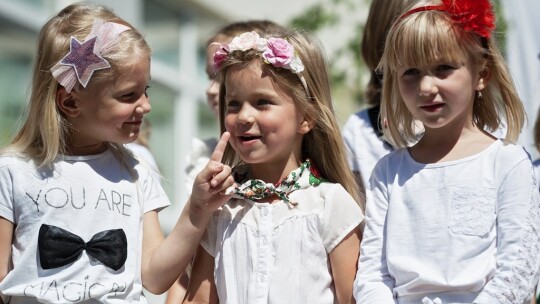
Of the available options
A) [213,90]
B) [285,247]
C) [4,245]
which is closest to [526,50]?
[213,90]

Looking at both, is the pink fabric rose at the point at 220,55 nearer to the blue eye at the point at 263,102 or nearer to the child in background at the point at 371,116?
the blue eye at the point at 263,102

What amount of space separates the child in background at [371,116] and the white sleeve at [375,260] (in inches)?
31.1

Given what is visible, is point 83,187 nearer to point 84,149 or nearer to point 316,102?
point 84,149

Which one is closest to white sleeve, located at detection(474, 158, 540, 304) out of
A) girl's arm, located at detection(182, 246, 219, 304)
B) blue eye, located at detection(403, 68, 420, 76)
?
blue eye, located at detection(403, 68, 420, 76)

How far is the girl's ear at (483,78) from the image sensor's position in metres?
2.93

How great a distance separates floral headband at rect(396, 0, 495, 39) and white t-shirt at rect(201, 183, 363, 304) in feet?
2.34

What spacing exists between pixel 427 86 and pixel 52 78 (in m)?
1.29

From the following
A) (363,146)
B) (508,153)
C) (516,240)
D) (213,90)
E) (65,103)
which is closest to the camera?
(516,240)

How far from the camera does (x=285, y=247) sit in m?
3.00

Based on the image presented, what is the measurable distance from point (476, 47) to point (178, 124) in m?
8.23

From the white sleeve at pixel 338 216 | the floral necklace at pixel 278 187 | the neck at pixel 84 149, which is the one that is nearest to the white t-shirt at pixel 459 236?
the white sleeve at pixel 338 216

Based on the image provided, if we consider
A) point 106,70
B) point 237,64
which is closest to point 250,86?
point 237,64

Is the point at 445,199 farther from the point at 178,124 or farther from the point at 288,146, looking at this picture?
the point at 178,124

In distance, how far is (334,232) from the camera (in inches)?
118
